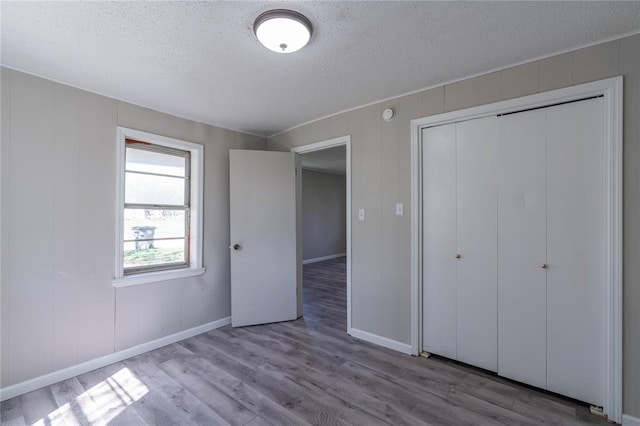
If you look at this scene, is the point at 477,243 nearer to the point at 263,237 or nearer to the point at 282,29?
the point at 282,29

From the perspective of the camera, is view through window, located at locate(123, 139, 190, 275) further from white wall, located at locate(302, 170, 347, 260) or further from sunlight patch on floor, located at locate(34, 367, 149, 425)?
white wall, located at locate(302, 170, 347, 260)

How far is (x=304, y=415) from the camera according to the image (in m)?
1.82

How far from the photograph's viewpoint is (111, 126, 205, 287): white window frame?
257cm

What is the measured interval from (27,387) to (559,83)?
14.3ft

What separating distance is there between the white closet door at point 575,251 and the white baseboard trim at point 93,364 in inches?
126

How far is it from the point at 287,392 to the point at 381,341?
109 centimetres

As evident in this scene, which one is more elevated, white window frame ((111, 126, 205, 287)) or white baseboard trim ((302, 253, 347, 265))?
white window frame ((111, 126, 205, 287))

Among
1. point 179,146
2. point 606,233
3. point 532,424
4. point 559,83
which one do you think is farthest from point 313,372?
point 559,83

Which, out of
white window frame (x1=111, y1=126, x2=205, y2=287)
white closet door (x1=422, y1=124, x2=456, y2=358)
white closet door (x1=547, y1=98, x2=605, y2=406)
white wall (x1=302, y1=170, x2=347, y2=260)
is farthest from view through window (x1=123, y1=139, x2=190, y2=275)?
white wall (x1=302, y1=170, x2=347, y2=260)

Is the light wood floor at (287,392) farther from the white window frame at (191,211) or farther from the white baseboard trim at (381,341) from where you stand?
the white window frame at (191,211)

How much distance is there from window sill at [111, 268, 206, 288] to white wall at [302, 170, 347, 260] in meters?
4.27

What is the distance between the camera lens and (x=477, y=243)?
2299mm

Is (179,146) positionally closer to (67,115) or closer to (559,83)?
(67,115)

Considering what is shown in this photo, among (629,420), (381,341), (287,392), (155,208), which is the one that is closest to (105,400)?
(287,392)
